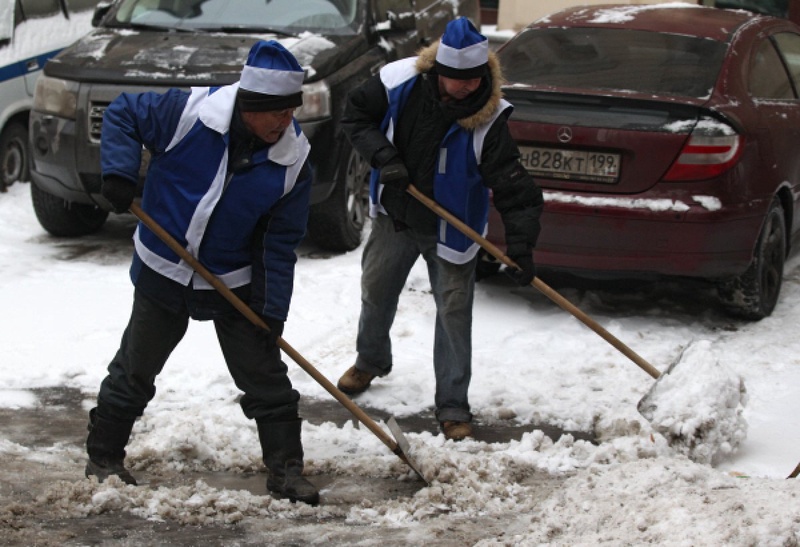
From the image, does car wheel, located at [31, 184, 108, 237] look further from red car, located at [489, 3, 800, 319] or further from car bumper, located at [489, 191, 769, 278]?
car bumper, located at [489, 191, 769, 278]

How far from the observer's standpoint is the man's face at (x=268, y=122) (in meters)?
4.23

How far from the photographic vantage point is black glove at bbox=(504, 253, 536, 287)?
5188 mm

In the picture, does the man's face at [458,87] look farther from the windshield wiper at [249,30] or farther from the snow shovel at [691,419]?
the windshield wiper at [249,30]

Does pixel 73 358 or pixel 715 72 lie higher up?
pixel 715 72

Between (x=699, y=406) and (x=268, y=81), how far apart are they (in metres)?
2.19

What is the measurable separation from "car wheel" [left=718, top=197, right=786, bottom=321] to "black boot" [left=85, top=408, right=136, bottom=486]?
3615mm

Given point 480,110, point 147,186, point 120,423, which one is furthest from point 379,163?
point 120,423

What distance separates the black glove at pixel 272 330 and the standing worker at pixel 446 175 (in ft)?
3.22

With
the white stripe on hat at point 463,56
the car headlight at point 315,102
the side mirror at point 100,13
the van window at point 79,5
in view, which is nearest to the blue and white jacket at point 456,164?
the white stripe on hat at point 463,56

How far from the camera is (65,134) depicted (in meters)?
7.65

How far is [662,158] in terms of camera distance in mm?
6352

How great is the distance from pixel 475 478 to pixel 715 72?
308 cm

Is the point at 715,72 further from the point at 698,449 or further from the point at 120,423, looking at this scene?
the point at 120,423

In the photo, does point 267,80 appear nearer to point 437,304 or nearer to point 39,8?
point 437,304
